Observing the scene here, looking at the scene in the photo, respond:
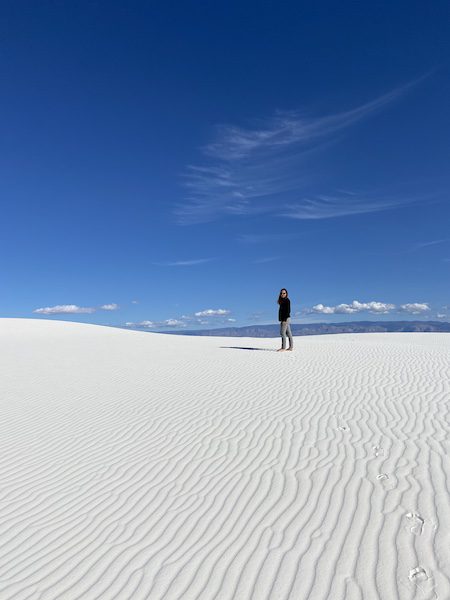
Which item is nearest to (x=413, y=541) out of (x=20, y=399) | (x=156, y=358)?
(x=20, y=399)

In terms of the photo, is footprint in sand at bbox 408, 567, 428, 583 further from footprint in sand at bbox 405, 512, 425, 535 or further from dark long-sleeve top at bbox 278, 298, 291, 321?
dark long-sleeve top at bbox 278, 298, 291, 321

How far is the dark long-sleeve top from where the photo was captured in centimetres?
1650

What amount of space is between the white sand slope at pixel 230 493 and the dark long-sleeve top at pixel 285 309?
632cm

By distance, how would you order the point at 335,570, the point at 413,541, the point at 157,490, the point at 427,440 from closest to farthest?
the point at 335,570 → the point at 413,541 → the point at 157,490 → the point at 427,440

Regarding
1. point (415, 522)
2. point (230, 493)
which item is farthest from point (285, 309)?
point (415, 522)

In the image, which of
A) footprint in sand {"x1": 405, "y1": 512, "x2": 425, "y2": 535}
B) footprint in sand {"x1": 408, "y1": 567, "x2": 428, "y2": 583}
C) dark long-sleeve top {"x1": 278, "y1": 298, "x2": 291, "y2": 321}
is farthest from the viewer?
dark long-sleeve top {"x1": 278, "y1": 298, "x2": 291, "y2": 321}

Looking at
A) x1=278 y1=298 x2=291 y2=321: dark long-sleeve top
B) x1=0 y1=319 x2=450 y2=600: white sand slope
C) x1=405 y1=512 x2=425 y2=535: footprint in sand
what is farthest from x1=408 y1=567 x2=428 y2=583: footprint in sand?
x1=278 y1=298 x2=291 y2=321: dark long-sleeve top

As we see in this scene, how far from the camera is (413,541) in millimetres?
3559

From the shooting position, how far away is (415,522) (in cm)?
383

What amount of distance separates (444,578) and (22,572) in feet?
12.3

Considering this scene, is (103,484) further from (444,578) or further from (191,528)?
(444,578)

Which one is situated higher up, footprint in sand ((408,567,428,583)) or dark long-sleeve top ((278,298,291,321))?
dark long-sleeve top ((278,298,291,321))

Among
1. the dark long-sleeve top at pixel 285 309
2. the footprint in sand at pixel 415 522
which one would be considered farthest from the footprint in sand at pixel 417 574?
the dark long-sleeve top at pixel 285 309

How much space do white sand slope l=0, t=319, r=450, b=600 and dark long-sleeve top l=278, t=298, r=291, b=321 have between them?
6.32 m
